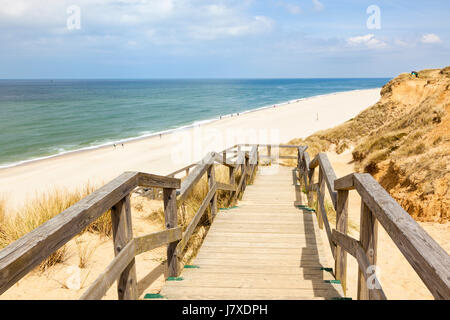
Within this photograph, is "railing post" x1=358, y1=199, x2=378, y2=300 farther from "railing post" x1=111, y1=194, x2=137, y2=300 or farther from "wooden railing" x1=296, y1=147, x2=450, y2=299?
"railing post" x1=111, y1=194, x2=137, y2=300

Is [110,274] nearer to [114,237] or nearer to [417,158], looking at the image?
[114,237]

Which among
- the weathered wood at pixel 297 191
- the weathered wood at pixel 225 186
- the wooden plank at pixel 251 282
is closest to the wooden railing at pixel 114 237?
the wooden plank at pixel 251 282

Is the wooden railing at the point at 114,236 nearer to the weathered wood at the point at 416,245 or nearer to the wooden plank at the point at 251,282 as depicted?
the wooden plank at the point at 251,282

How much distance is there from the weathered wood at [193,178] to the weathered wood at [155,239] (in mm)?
379

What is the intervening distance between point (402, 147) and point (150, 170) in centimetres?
1192

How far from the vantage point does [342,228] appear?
3477 millimetres

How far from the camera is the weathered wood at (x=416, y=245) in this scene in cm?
141

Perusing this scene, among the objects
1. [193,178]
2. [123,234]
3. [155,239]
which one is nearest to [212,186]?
[193,178]

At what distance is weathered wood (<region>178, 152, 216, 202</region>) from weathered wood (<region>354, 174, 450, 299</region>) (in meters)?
2.07

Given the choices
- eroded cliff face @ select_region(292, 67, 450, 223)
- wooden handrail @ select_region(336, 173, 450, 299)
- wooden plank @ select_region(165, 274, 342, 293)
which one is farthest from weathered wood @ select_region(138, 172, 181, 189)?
eroded cliff face @ select_region(292, 67, 450, 223)

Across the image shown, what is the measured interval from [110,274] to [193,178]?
2.17 meters
